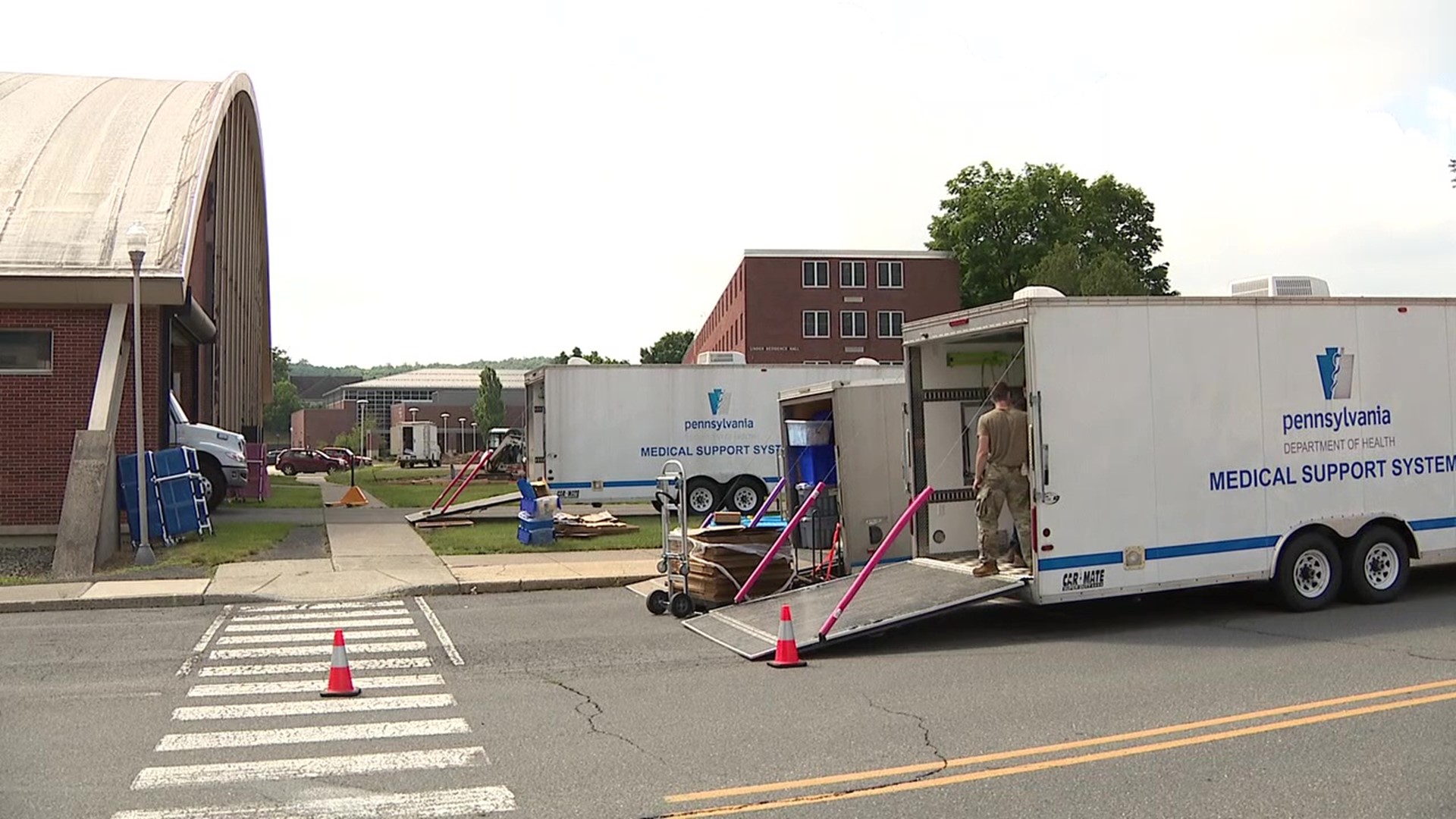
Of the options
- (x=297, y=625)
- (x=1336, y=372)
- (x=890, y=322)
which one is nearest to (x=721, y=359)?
(x=297, y=625)

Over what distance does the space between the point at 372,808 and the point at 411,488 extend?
114 feet

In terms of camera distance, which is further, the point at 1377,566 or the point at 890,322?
the point at 890,322

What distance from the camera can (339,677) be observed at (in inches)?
338

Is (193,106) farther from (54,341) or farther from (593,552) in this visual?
(593,552)

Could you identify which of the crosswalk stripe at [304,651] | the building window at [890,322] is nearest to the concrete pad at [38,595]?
the crosswalk stripe at [304,651]

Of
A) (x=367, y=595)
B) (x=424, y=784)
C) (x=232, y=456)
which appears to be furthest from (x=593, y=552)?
(x=424, y=784)

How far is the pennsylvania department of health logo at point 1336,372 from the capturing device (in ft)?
37.3

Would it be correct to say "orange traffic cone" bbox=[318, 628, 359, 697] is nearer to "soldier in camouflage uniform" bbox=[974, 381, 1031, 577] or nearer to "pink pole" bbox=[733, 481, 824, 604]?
"pink pole" bbox=[733, 481, 824, 604]

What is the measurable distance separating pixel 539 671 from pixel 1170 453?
20.0 feet

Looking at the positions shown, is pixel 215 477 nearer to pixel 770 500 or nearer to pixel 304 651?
pixel 770 500

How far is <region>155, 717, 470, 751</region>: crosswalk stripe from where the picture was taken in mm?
7168

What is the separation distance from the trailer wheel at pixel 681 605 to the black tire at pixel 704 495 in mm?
12196

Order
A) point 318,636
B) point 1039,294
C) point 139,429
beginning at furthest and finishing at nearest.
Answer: point 139,429 < point 318,636 < point 1039,294

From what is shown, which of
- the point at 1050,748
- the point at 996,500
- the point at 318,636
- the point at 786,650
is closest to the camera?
the point at 1050,748
